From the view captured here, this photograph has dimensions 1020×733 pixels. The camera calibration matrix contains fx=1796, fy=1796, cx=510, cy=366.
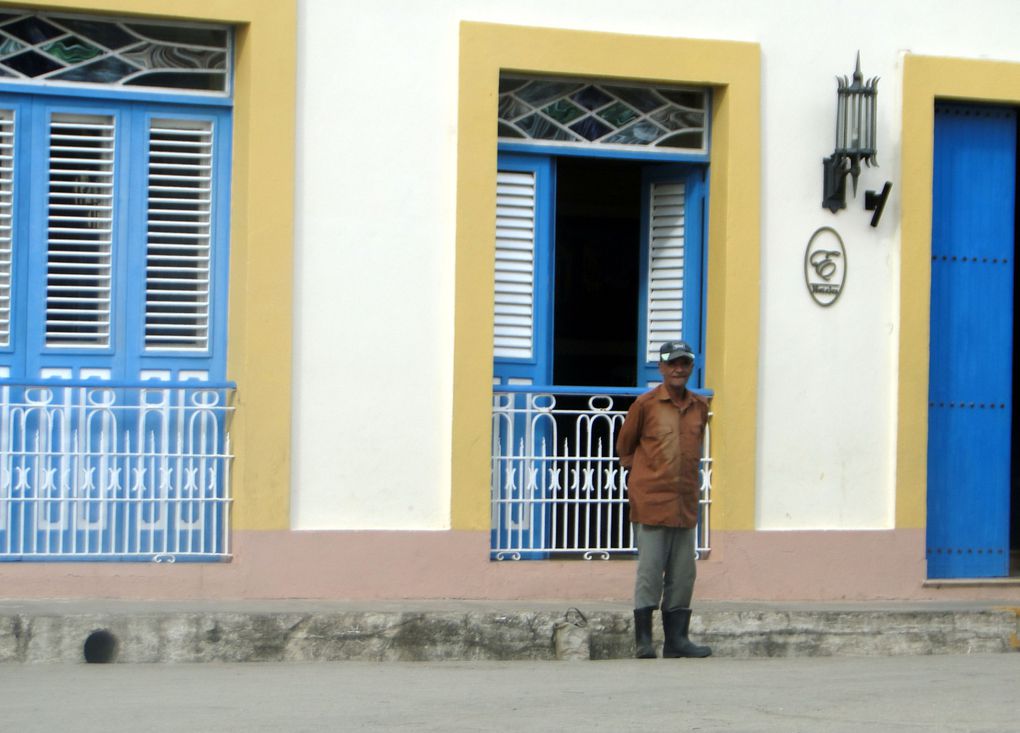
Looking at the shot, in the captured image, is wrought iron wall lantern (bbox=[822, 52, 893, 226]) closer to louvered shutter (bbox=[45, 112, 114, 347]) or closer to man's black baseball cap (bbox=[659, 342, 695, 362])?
man's black baseball cap (bbox=[659, 342, 695, 362])

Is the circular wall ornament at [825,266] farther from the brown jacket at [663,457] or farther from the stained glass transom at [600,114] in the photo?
the brown jacket at [663,457]

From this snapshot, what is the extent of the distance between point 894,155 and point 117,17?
4861mm

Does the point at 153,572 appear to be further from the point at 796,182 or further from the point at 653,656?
the point at 796,182

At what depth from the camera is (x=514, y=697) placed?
8062mm

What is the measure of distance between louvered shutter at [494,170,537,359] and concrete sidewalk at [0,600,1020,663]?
1.63 meters

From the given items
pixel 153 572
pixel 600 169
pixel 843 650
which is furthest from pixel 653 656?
pixel 600 169

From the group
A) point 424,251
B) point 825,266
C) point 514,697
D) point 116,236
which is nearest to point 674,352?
point 424,251

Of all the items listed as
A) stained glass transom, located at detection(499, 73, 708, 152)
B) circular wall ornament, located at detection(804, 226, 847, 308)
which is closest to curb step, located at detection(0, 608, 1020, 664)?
circular wall ornament, located at detection(804, 226, 847, 308)

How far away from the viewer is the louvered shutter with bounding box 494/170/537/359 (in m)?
11.0

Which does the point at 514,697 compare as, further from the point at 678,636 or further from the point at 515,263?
the point at 515,263

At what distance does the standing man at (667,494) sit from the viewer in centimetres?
951

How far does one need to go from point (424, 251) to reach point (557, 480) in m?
1.62

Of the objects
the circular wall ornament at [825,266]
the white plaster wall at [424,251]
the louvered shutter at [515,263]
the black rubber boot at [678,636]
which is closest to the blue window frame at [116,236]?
the white plaster wall at [424,251]

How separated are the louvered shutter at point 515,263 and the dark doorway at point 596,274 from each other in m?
1.99
